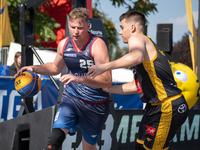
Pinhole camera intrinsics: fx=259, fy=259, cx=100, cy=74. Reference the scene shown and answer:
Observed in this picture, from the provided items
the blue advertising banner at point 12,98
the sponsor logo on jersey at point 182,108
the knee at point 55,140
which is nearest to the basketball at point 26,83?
the knee at point 55,140

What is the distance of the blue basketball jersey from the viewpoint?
3.34 metres

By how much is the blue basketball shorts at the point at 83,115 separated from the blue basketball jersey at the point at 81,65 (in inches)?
A: 3.5

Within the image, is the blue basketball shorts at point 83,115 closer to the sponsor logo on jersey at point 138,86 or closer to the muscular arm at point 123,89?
the muscular arm at point 123,89

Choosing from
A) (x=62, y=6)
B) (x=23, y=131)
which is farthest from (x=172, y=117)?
(x=62, y=6)

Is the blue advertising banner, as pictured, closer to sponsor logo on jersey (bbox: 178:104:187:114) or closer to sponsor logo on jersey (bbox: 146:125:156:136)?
sponsor logo on jersey (bbox: 146:125:156:136)

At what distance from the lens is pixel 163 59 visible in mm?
2914

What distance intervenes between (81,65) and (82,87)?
31 centimetres

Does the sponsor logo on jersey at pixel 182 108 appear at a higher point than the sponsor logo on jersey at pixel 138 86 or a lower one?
lower

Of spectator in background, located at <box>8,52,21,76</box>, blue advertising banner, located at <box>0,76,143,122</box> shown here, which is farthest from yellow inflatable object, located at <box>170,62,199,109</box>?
spectator in background, located at <box>8,52,21,76</box>

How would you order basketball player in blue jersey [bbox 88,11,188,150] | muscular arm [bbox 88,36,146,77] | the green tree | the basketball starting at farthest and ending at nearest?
the green tree → the basketball → basketball player in blue jersey [bbox 88,11,188,150] → muscular arm [bbox 88,36,146,77]

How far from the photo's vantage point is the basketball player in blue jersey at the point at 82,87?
3.23 m

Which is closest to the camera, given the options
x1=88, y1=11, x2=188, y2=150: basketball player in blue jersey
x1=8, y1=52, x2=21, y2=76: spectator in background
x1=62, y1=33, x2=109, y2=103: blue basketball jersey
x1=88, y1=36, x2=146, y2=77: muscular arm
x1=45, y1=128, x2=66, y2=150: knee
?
x1=88, y1=36, x2=146, y2=77: muscular arm

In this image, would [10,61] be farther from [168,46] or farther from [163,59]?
[163,59]

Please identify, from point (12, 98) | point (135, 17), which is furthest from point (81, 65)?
point (12, 98)
